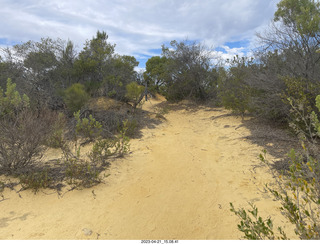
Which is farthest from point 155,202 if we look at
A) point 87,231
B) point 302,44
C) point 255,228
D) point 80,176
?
point 302,44

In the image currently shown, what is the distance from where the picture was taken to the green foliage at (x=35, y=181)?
359 cm

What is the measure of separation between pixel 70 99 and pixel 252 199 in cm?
807

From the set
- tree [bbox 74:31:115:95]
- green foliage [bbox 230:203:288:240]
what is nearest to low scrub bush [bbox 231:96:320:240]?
green foliage [bbox 230:203:288:240]

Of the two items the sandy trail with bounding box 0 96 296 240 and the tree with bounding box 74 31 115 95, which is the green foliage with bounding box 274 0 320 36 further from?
the tree with bounding box 74 31 115 95

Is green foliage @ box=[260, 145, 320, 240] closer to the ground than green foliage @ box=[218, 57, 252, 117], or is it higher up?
closer to the ground

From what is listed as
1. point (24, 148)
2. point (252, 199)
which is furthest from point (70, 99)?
point (252, 199)

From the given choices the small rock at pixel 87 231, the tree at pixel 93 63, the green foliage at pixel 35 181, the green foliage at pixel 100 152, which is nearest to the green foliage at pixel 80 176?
the green foliage at pixel 35 181

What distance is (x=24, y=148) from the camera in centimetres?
407

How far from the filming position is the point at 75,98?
866 centimetres

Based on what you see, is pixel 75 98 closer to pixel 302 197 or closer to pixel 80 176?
pixel 80 176

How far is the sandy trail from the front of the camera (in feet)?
8.70

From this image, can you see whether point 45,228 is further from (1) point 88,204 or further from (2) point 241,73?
(2) point 241,73

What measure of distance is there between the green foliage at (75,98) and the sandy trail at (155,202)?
4653mm

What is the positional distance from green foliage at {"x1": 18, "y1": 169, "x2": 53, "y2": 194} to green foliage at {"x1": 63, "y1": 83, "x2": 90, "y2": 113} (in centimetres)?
527
